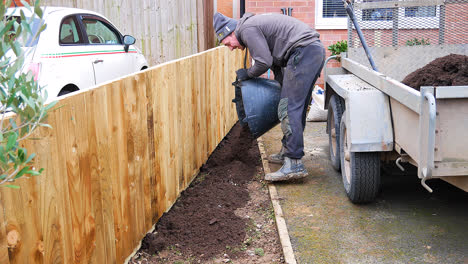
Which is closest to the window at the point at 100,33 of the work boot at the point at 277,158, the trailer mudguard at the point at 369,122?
the work boot at the point at 277,158

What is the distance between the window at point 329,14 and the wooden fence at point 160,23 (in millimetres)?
2523

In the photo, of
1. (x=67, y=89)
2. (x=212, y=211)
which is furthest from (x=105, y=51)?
(x=212, y=211)

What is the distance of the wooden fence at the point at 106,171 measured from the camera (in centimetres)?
256

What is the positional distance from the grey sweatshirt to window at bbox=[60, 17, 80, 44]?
101 inches

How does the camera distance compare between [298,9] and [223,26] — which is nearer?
[223,26]

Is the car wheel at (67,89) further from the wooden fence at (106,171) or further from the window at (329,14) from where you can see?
the window at (329,14)

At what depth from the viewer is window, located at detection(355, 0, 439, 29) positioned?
616cm

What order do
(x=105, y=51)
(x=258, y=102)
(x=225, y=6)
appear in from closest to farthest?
(x=258, y=102)
(x=105, y=51)
(x=225, y=6)

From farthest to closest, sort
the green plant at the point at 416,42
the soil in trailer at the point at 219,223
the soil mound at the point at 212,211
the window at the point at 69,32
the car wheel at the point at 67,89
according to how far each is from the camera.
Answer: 1. the window at the point at 69,32
2. the car wheel at the point at 67,89
3. the green plant at the point at 416,42
4. the soil mound at the point at 212,211
5. the soil in trailer at the point at 219,223

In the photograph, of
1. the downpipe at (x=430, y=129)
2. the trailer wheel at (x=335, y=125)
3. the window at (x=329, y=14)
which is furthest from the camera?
the window at (x=329, y=14)

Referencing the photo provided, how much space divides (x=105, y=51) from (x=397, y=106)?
199 inches

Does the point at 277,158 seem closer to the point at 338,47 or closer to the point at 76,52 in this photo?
the point at 76,52

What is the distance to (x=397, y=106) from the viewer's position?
4102 millimetres

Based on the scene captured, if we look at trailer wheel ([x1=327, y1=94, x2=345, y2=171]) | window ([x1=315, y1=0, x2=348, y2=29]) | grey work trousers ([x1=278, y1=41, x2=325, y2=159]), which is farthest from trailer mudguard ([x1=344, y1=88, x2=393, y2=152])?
window ([x1=315, y1=0, x2=348, y2=29])
